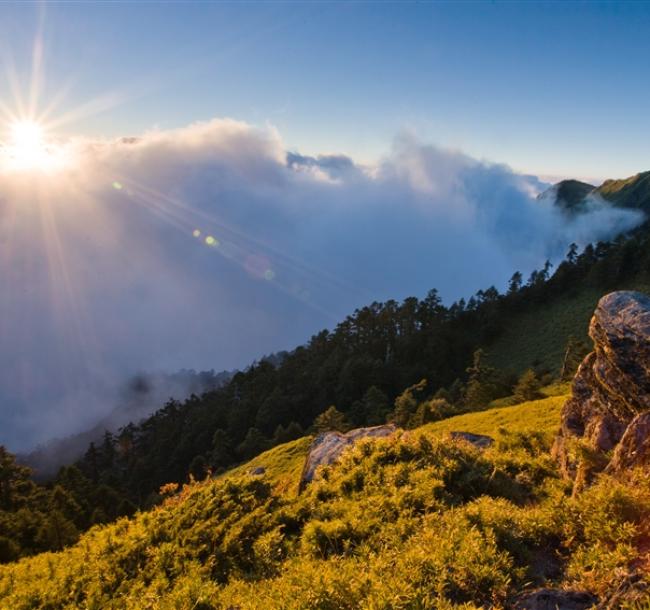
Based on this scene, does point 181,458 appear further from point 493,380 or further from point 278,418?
point 493,380

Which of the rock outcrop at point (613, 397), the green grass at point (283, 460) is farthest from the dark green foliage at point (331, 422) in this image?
the rock outcrop at point (613, 397)

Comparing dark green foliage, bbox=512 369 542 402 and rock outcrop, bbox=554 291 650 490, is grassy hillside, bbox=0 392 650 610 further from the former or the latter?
dark green foliage, bbox=512 369 542 402

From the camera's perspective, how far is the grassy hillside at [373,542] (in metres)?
7.67

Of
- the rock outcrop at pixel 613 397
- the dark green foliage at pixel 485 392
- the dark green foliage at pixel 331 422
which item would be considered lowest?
the dark green foliage at pixel 485 392

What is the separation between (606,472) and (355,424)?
2572 inches

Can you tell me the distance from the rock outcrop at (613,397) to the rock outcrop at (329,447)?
8571 millimetres

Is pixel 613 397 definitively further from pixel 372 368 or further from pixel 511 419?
pixel 372 368

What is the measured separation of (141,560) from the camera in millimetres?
12062

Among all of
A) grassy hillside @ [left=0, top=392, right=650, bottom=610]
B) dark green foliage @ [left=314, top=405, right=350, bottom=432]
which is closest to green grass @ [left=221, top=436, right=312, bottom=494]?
dark green foliage @ [left=314, top=405, right=350, bottom=432]

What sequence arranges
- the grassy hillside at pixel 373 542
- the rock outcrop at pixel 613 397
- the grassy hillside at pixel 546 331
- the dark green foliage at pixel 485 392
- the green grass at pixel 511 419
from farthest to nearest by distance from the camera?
1. the grassy hillside at pixel 546 331
2. the dark green foliage at pixel 485 392
3. the green grass at pixel 511 419
4. the rock outcrop at pixel 613 397
5. the grassy hillside at pixel 373 542

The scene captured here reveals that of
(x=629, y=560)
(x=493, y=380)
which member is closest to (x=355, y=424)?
(x=493, y=380)

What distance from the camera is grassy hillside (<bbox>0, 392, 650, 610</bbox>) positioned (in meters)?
7.67

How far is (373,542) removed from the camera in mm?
10367

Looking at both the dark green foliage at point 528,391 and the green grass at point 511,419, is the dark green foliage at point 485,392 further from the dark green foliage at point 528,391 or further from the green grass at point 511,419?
the green grass at point 511,419
